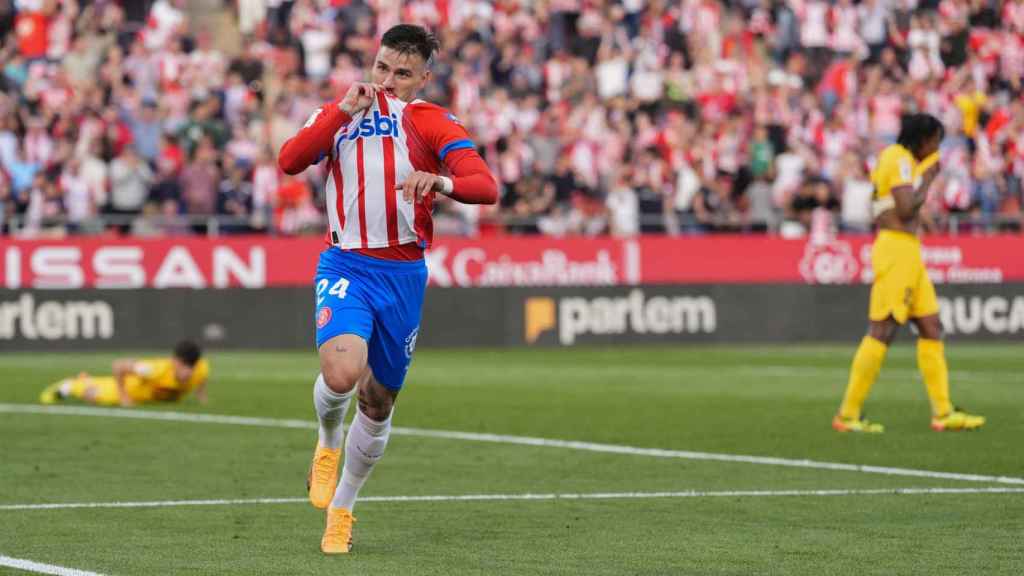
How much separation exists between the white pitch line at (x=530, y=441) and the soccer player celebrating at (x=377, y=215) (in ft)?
13.1

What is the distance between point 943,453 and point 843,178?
18.4m

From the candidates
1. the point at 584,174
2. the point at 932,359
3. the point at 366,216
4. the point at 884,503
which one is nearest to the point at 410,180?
the point at 366,216

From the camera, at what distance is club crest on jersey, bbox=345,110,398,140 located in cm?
843

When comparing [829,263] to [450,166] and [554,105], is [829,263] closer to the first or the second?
[554,105]

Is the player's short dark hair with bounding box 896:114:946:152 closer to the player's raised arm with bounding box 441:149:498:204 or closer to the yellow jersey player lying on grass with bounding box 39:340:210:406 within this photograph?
the player's raised arm with bounding box 441:149:498:204

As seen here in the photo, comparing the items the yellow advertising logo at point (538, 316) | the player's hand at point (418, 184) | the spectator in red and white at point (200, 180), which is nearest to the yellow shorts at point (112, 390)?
the spectator in red and white at point (200, 180)

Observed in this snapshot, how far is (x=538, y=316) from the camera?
1084 inches

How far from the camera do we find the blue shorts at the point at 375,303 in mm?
8273

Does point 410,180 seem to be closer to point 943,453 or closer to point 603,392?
point 943,453

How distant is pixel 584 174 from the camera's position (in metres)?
29.6

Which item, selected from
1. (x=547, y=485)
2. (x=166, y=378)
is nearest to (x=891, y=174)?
(x=547, y=485)

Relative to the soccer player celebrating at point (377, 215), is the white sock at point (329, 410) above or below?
below

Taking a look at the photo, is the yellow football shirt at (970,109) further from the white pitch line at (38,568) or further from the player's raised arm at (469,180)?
the white pitch line at (38,568)

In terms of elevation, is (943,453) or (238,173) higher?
(238,173)
